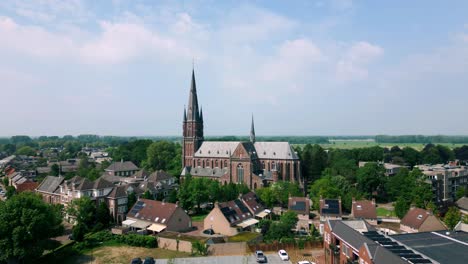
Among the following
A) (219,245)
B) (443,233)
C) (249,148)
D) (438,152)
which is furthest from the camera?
(438,152)

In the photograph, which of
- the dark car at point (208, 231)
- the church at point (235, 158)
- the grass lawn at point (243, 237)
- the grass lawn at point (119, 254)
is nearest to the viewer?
the grass lawn at point (119, 254)

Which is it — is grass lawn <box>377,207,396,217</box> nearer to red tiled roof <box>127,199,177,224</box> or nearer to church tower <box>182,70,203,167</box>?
red tiled roof <box>127,199,177,224</box>

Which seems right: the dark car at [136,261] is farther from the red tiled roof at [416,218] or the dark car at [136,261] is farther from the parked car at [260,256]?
the red tiled roof at [416,218]

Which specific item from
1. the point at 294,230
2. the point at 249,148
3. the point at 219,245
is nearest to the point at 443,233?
the point at 294,230

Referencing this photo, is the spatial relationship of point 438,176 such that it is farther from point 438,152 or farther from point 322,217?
point 438,152

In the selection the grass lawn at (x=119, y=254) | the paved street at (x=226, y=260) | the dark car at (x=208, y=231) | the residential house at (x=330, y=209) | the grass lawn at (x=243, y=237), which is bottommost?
the grass lawn at (x=119, y=254)

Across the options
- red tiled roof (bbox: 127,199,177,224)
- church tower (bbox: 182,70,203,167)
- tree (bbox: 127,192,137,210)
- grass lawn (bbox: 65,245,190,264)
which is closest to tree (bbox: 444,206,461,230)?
grass lawn (bbox: 65,245,190,264)

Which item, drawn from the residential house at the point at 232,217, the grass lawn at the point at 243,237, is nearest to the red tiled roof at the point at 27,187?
the residential house at the point at 232,217

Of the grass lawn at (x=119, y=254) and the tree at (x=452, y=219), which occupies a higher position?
the tree at (x=452, y=219)
